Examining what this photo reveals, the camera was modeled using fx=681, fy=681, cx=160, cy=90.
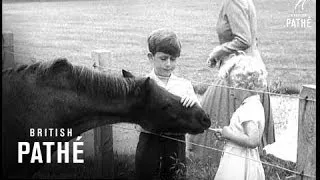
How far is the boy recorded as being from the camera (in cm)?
389

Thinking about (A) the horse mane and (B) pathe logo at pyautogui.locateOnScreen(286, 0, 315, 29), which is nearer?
(A) the horse mane

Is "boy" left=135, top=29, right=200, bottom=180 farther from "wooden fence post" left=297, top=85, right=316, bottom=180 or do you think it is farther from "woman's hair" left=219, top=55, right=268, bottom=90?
"wooden fence post" left=297, top=85, right=316, bottom=180

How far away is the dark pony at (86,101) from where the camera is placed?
3.76 metres

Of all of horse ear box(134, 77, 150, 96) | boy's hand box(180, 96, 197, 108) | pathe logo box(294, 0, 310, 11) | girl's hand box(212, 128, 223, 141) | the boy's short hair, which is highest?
pathe logo box(294, 0, 310, 11)

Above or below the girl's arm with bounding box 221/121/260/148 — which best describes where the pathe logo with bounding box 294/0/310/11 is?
above

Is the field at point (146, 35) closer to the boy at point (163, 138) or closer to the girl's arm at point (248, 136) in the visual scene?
the boy at point (163, 138)

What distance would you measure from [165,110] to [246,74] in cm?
49

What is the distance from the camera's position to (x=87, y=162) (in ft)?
14.0

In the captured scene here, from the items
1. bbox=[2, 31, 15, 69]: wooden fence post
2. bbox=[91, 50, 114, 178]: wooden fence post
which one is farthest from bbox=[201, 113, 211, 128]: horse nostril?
bbox=[2, 31, 15, 69]: wooden fence post

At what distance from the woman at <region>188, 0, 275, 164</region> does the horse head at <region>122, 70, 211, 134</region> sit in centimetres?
21

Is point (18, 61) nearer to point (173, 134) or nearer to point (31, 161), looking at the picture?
point (31, 161)

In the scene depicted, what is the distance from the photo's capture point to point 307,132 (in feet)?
A: 11.1

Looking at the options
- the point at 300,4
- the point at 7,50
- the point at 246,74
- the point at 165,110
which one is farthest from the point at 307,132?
the point at 7,50

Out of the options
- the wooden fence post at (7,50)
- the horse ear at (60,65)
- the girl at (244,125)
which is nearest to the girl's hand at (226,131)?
the girl at (244,125)
